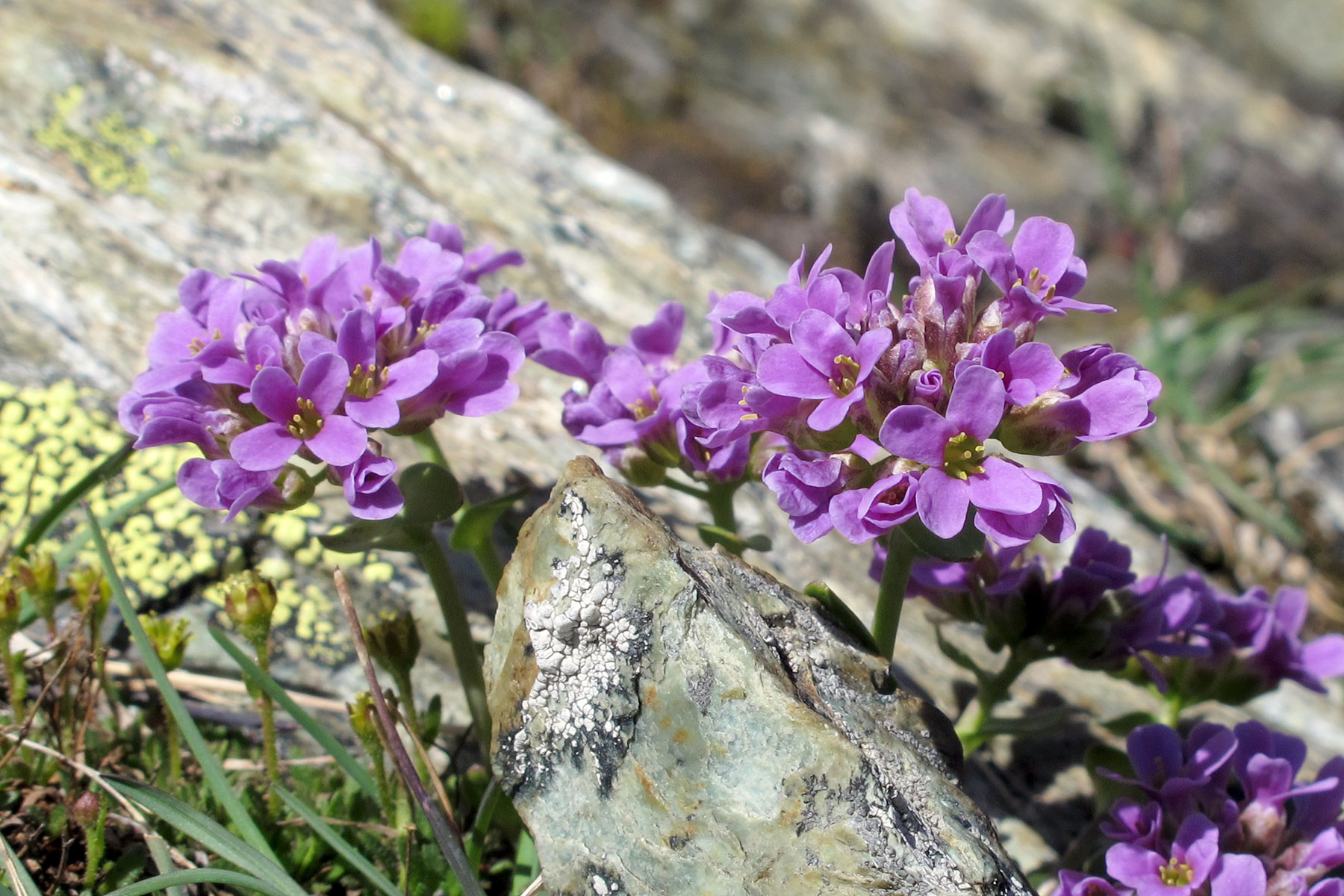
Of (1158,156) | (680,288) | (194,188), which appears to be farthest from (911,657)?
(1158,156)

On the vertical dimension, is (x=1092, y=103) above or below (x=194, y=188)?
above

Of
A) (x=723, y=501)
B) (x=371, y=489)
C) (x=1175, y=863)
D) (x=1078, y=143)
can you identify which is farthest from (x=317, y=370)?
(x=1078, y=143)

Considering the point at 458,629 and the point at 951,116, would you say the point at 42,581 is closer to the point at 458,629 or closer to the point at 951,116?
→ the point at 458,629

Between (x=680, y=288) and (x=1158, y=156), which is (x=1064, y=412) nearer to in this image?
(x=680, y=288)

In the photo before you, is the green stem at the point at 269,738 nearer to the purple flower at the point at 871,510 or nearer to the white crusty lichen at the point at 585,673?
the white crusty lichen at the point at 585,673

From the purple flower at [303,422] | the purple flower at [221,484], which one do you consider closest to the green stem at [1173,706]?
the purple flower at [303,422]

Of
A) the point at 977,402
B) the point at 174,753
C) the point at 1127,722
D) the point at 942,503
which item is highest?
the point at 977,402
